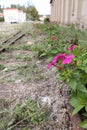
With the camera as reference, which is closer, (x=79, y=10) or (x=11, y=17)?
(x=79, y=10)

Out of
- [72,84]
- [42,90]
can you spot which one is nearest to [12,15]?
[42,90]

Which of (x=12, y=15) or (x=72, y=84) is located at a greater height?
(x=12, y=15)

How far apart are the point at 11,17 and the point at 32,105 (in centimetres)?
Answer: 5632

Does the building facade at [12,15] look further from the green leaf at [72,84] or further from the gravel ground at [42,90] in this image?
the green leaf at [72,84]

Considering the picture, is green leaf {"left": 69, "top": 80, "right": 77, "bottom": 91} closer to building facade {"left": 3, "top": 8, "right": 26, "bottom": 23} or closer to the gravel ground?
the gravel ground

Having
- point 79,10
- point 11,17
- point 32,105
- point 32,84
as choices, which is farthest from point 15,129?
point 11,17

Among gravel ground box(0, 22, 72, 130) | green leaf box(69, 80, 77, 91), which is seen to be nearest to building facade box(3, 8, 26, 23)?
gravel ground box(0, 22, 72, 130)

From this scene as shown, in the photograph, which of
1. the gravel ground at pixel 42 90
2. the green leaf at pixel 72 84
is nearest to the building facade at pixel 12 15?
the gravel ground at pixel 42 90

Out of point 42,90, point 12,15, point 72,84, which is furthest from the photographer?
point 12,15

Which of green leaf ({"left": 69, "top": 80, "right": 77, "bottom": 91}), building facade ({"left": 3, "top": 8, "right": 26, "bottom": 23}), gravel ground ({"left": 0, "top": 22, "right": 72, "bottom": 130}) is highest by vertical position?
building facade ({"left": 3, "top": 8, "right": 26, "bottom": 23})

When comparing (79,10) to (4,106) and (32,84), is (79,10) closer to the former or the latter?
(32,84)

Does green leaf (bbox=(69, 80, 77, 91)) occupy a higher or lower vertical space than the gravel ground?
higher

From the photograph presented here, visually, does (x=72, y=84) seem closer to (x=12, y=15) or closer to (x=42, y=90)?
(x=42, y=90)

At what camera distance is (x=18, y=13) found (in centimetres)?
5634
